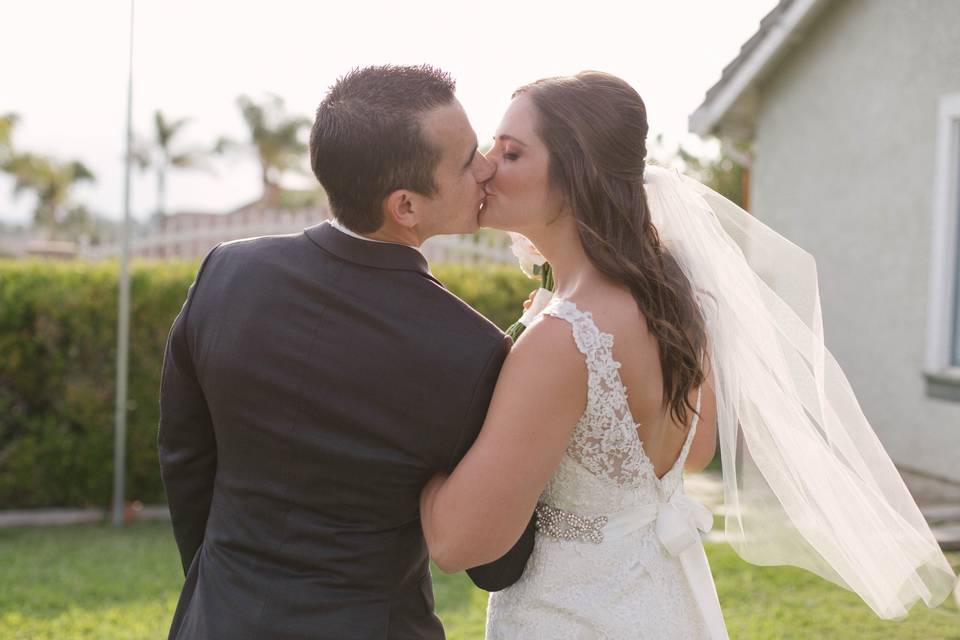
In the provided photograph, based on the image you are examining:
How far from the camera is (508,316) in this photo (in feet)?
28.5

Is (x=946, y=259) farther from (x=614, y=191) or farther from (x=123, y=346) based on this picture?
(x=614, y=191)

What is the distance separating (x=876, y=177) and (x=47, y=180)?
1973 inches

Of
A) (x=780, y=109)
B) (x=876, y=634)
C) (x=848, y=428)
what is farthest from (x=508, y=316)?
(x=848, y=428)

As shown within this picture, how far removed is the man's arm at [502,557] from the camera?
1849 mm

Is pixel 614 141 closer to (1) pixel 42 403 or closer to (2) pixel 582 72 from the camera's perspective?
(2) pixel 582 72

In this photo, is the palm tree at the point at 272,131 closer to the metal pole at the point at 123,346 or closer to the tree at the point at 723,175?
the tree at the point at 723,175

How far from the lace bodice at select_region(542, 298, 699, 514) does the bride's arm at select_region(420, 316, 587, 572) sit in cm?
5

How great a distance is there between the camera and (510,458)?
1856 mm

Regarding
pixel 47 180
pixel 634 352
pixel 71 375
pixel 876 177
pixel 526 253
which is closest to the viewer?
pixel 634 352

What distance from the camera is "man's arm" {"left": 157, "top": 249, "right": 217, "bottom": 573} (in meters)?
2.06

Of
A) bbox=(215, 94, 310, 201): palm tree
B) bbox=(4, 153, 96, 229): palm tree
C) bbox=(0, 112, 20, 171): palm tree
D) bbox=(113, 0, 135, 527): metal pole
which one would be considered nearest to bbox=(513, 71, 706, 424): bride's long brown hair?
bbox=(113, 0, 135, 527): metal pole

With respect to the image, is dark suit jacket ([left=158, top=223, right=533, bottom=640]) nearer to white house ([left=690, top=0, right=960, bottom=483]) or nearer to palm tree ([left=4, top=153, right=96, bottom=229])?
white house ([left=690, top=0, right=960, bottom=483])

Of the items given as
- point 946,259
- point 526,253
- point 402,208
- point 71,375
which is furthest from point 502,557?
point 946,259

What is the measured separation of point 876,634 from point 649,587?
315 cm
